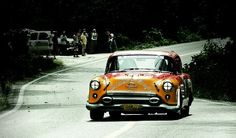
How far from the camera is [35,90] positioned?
32.0m

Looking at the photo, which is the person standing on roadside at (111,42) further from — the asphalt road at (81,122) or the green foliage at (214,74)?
the asphalt road at (81,122)

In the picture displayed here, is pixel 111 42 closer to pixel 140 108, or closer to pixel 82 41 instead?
pixel 82 41

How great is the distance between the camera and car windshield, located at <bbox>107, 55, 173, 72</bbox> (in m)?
19.0

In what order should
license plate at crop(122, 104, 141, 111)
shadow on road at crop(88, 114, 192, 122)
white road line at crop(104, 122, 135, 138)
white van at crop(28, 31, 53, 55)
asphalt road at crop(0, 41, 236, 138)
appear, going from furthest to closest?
white van at crop(28, 31, 53, 55) < shadow on road at crop(88, 114, 192, 122) < license plate at crop(122, 104, 141, 111) < asphalt road at crop(0, 41, 236, 138) < white road line at crop(104, 122, 135, 138)

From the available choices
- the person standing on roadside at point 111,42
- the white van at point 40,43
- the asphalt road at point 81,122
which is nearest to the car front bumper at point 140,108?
the asphalt road at point 81,122

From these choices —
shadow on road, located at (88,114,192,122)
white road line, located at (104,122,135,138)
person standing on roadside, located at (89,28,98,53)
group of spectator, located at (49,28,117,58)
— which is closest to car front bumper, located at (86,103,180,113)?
white road line, located at (104,122,135,138)

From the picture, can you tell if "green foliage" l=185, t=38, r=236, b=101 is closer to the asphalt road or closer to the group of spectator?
the asphalt road

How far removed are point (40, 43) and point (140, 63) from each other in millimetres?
40538

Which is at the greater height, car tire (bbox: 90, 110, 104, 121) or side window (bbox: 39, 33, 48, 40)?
side window (bbox: 39, 33, 48, 40)

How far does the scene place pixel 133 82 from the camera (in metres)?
17.9

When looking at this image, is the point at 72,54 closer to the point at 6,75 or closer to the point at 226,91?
the point at 6,75

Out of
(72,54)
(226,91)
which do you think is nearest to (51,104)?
(226,91)

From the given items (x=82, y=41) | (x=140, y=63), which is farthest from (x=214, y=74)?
(x=82, y=41)

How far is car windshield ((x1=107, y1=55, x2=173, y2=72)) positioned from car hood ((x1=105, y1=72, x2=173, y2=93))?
0.73 metres
